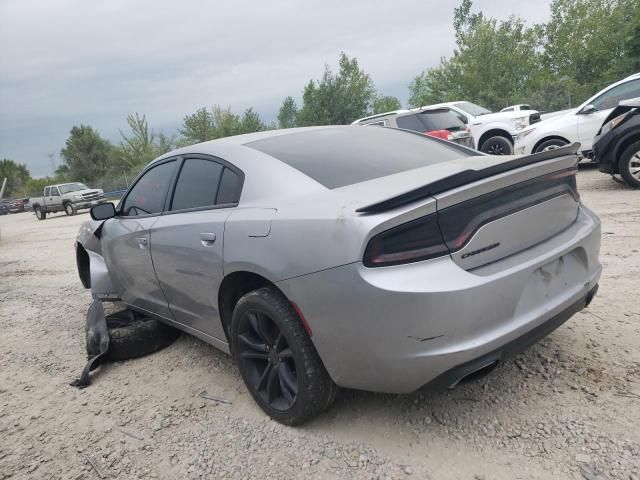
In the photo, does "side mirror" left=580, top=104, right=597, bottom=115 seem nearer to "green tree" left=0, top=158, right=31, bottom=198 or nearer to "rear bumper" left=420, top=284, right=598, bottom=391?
"rear bumper" left=420, top=284, right=598, bottom=391

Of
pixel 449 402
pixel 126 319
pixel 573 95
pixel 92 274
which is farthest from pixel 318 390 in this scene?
pixel 573 95

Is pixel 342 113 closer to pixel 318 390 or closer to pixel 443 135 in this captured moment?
pixel 443 135

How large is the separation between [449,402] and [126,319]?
9.80 feet

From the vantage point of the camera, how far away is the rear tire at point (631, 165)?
670 centimetres

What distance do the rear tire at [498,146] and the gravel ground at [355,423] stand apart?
8642mm

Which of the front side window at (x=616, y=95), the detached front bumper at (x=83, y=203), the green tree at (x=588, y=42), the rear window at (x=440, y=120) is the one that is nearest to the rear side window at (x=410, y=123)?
the rear window at (x=440, y=120)

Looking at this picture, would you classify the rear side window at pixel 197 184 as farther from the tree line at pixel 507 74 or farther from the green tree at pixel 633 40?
the green tree at pixel 633 40

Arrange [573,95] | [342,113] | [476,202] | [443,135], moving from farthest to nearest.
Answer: [342,113], [573,95], [443,135], [476,202]

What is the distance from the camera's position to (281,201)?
2404mm

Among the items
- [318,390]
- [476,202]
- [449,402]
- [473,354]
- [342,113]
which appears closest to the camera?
[473,354]

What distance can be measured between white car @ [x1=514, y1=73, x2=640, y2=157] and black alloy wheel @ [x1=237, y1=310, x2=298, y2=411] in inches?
309

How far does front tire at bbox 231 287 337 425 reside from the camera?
2.27m

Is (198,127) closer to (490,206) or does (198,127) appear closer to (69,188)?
(69,188)

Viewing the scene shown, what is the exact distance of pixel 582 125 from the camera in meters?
8.91
